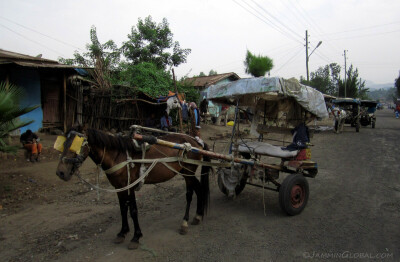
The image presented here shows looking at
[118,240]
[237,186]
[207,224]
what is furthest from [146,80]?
[118,240]

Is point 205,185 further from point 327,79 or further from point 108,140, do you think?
point 327,79

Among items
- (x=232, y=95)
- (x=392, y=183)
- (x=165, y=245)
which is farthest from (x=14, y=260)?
(x=392, y=183)

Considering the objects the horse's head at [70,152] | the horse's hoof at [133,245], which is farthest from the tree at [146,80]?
the horse's hoof at [133,245]

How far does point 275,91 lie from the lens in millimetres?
Answer: 4195

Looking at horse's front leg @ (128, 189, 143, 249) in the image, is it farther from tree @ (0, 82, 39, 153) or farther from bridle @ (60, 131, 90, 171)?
tree @ (0, 82, 39, 153)

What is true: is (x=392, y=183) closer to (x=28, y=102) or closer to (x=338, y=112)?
(x=338, y=112)

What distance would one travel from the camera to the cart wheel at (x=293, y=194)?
4422 mm

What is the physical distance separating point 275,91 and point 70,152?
301cm

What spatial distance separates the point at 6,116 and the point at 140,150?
10.6ft

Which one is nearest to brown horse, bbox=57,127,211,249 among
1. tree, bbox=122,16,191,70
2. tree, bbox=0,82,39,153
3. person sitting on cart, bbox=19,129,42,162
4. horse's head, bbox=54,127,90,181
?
horse's head, bbox=54,127,90,181

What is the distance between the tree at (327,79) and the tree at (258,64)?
2796cm

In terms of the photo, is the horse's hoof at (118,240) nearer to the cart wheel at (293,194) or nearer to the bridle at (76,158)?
the bridle at (76,158)

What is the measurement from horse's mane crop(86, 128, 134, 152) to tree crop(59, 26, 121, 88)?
391 inches

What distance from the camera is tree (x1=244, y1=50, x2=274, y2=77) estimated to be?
2008cm
